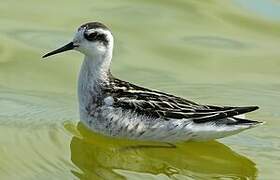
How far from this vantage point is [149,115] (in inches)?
365

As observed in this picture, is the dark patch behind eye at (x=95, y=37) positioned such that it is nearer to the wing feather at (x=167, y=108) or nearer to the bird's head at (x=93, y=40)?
the bird's head at (x=93, y=40)

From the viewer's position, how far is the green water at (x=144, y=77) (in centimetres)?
902

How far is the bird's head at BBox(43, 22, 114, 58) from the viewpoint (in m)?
9.73

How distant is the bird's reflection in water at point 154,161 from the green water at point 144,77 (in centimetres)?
1

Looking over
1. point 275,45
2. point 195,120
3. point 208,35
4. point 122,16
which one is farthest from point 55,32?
point 195,120

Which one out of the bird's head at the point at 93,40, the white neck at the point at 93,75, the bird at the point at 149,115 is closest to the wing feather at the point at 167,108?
the bird at the point at 149,115

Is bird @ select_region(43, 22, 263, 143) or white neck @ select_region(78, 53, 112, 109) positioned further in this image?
white neck @ select_region(78, 53, 112, 109)

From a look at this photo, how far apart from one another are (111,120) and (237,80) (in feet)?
8.09

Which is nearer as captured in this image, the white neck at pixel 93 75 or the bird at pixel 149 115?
the bird at pixel 149 115

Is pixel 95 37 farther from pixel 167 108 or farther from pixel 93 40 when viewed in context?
pixel 167 108

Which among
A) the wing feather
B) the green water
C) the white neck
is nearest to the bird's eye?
the white neck

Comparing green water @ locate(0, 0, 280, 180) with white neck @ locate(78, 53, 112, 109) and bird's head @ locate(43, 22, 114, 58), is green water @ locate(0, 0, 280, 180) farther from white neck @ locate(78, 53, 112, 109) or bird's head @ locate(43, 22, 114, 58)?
bird's head @ locate(43, 22, 114, 58)

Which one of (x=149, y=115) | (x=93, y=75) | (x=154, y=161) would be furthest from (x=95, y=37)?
(x=154, y=161)

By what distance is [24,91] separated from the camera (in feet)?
35.2
